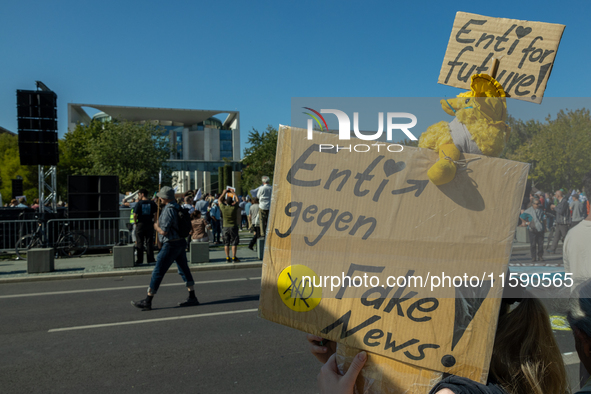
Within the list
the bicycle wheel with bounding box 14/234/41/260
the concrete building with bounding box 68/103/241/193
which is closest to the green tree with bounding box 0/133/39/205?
the bicycle wheel with bounding box 14/234/41/260

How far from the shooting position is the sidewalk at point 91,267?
9.88 meters

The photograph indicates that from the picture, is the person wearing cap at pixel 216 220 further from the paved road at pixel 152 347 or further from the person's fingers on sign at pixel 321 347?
the person's fingers on sign at pixel 321 347

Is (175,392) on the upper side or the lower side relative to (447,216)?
lower

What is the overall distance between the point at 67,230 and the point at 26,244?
44.9 inches

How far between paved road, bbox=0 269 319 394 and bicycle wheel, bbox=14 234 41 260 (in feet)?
16.3

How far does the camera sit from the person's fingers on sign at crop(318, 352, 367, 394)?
1.31m

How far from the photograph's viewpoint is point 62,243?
42.1 feet

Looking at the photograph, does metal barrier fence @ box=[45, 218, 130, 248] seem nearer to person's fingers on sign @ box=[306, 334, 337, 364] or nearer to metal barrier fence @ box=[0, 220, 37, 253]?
metal barrier fence @ box=[0, 220, 37, 253]

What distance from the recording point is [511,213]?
1.14m

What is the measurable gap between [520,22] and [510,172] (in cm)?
52

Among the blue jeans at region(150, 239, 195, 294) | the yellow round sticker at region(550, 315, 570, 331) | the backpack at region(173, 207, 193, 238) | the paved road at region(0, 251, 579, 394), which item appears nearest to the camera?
the yellow round sticker at region(550, 315, 570, 331)

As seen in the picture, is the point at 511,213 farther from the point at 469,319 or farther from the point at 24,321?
the point at 24,321

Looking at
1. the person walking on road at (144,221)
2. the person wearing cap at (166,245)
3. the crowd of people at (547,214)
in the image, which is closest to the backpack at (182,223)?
the person wearing cap at (166,245)

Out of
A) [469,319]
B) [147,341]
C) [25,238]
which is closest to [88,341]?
[147,341]
